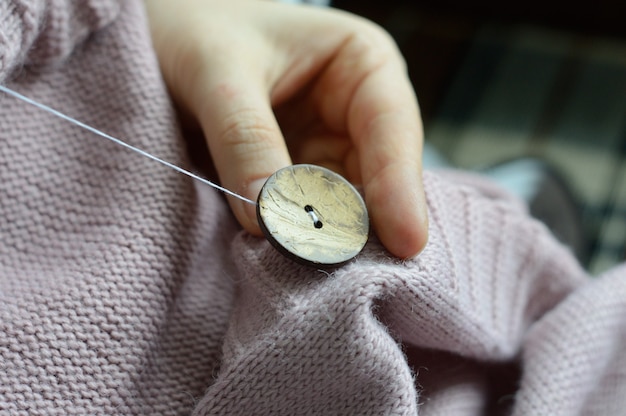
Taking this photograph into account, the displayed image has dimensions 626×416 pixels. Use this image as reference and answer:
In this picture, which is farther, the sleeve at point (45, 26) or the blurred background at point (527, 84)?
the blurred background at point (527, 84)

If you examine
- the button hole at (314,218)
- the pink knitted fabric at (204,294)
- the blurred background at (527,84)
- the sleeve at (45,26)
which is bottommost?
the blurred background at (527,84)

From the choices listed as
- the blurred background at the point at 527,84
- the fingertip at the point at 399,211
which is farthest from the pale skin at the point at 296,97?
the blurred background at the point at 527,84

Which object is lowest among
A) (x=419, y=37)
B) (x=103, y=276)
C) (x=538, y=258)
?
(x=419, y=37)

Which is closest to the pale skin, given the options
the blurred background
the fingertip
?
the fingertip

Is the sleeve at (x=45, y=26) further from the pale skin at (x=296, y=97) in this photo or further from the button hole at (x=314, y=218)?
the button hole at (x=314, y=218)

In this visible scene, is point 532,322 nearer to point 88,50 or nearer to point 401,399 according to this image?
point 401,399

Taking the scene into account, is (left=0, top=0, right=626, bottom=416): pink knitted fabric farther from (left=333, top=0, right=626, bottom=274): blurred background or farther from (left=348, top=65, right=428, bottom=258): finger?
(left=333, top=0, right=626, bottom=274): blurred background

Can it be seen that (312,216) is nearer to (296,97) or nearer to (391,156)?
(391,156)

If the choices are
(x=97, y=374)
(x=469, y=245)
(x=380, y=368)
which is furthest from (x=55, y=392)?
(x=469, y=245)
